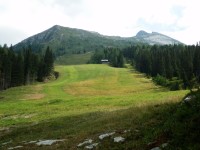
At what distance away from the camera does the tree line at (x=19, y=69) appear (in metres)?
110

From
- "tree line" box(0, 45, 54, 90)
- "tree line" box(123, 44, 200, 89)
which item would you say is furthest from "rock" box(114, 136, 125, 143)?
"tree line" box(0, 45, 54, 90)

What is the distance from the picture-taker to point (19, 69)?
4574 inches

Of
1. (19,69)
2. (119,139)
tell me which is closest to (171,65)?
(19,69)

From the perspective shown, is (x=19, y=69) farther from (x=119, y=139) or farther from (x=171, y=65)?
(x=119, y=139)

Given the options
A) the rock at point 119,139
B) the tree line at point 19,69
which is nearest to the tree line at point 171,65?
the tree line at point 19,69

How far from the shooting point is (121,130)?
18812 millimetres

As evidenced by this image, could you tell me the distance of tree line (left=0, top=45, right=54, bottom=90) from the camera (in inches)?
4333

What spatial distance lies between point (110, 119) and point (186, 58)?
324 ft

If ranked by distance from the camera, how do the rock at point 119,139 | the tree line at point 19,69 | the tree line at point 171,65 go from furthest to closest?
the tree line at point 19,69, the tree line at point 171,65, the rock at point 119,139

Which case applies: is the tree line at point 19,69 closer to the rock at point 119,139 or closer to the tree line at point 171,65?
the tree line at point 171,65

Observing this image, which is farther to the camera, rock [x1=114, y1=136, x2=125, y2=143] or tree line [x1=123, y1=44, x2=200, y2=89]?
tree line [x1=123, y1=44, x2=200, y2=89]

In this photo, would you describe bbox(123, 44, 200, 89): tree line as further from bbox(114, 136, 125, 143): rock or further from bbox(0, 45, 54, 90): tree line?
bbox(114, 136, 125, 143): rock

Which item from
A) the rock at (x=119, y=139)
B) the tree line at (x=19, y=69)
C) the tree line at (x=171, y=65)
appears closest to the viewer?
the rock at (x=119, y=139)

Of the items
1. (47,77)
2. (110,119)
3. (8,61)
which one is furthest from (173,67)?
(110,119)
